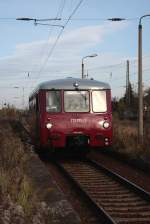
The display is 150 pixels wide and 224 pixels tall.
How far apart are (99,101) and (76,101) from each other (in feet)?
2.55

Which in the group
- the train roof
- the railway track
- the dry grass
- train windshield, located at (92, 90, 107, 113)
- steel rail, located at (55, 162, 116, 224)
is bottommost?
the railway track

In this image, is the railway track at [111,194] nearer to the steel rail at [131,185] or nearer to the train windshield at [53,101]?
the steel rail at [131,185]

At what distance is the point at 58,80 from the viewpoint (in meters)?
19.2

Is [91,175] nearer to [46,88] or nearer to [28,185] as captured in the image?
[46,88]

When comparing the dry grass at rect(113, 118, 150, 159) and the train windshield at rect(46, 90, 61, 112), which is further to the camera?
the dry grass at rect(113, 118, 150, 159)

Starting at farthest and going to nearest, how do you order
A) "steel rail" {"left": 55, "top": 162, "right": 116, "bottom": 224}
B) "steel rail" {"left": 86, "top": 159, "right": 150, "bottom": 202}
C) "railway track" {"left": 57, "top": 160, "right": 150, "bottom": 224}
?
"steel rail" {"left": 86, "top": 159, "right": 150, "bottom": 202}
"railway track" {"left": 57, "top": 160, "right": 150, "bottom": 224}
"steel rail" {"left": 55, "top": 162, "right": 116, "bottom": 224}

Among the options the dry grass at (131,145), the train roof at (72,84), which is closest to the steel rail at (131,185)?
the dry grass at (131,145)

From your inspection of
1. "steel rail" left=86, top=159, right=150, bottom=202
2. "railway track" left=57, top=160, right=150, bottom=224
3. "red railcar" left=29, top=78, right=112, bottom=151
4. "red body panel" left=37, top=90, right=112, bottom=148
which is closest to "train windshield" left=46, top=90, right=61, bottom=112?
"red railcar" left=29, top=78, right=112, bottom=151

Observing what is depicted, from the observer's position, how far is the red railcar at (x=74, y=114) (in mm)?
18062

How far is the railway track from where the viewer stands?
9898 millimetres

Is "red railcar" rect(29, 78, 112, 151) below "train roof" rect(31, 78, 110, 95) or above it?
below

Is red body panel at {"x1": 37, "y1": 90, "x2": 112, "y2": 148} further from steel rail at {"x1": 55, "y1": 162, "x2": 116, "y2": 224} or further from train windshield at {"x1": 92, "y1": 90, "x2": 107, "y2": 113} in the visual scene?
steel rail at {"x1": 55, "y1": 162, "x2": 116, "y2": 224}

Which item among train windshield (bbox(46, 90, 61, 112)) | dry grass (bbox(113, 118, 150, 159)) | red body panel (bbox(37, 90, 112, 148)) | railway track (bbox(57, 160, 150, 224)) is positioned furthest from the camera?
dry grass (bbox(113, 118, 150, 159))

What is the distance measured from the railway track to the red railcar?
92 cm
